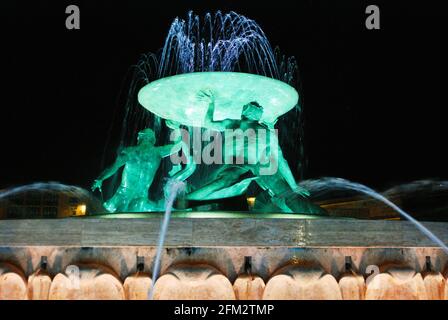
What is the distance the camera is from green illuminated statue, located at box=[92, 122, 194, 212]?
9633 millimetres

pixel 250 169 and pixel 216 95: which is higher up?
pixel 216 95

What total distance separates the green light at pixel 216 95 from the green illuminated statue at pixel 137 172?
592 mm

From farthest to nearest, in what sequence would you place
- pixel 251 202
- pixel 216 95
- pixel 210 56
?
pixel 210 56 → pixel 216 95 → pixel 251 202

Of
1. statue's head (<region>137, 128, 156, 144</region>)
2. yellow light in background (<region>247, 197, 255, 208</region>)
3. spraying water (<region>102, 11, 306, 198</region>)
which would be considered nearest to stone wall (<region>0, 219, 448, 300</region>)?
yellow light in background (<region>247, 197, 255, 208</region>)

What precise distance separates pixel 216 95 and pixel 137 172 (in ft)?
7.00

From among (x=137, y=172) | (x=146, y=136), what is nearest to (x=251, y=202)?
(x=137, y=172)

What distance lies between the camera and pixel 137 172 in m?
9.79

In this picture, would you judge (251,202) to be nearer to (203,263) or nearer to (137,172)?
(137,172)

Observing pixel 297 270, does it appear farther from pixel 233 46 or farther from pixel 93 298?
pixel 233 46

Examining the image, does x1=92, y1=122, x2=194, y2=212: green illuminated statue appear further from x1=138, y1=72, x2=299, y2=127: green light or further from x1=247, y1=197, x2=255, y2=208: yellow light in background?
x1=247, y1=197, x2=255, y2=208: yellow light in background

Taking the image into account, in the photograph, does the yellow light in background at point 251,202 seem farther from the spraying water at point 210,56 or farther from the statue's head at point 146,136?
the spraying water at point 210,56

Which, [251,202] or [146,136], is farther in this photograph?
[146,136]

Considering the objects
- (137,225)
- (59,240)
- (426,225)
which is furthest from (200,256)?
(426,225)
